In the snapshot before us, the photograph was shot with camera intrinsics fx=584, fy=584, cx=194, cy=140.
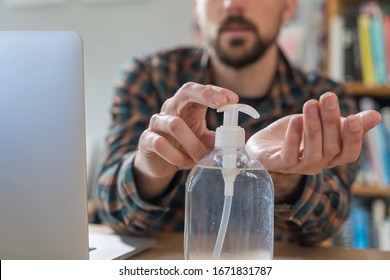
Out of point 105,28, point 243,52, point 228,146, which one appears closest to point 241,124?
point 243,52

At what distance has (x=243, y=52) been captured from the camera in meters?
1.36

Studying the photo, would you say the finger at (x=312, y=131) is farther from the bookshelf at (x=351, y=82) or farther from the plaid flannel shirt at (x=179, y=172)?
the bookshelf at (x=351, y=82)

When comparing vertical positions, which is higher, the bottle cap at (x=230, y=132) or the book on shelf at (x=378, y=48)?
the book on shelf at (x=378, y=48)

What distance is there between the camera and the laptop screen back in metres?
0.54

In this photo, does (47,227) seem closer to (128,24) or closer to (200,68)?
Result: (200,68)

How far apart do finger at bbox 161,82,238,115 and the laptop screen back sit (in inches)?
5.2

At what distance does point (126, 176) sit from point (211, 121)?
373 mm

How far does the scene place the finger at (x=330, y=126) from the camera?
0.57 metres

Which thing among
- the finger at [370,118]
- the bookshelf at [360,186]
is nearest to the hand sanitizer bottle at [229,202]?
the finger at [370,118]

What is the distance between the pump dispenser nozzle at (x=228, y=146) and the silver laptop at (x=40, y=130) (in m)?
0.13

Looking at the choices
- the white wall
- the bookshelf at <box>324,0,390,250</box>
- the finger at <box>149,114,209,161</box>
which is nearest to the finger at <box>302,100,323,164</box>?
the finger at <box>149,114,209,161</box>

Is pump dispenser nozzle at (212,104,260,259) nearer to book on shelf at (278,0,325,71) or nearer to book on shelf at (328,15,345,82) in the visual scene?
book on shelf at (328,15,345,82)

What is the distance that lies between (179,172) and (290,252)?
21 centimetres

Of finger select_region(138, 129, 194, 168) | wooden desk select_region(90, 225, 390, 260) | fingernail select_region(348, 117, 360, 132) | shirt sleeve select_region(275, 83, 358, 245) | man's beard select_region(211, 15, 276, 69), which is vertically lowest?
wooden desk select_region(90, 225, 390, 260)
